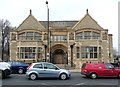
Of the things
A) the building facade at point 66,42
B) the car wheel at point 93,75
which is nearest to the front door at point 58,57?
the building facade at point 66,42

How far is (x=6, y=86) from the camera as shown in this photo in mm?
16781

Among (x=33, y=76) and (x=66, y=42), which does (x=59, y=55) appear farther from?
(x=33, y=76)

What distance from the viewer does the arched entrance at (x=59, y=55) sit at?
4659cm

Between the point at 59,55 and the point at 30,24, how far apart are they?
25.3 feet

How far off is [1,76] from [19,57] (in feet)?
79.1

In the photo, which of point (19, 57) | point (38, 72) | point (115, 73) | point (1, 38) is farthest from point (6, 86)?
point (1, 38)

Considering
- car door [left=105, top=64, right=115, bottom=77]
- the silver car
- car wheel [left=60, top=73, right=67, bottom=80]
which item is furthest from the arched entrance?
car wheel [left=60, top=73, right=67, bottom=80]

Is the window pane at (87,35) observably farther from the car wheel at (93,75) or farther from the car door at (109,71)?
the car wheel at (93,75)

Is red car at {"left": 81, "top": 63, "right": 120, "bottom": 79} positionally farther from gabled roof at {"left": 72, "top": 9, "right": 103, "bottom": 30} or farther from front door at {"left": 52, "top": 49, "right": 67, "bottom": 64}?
front door at {"left": 52, "top": 49, "right": 67, "bottom": 64}

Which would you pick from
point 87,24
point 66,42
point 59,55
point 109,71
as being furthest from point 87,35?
point 109,71

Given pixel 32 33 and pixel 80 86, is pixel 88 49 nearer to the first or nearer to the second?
pixel 32 33

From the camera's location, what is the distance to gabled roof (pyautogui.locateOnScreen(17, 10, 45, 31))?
46375 millimetres

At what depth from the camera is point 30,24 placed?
46719mm

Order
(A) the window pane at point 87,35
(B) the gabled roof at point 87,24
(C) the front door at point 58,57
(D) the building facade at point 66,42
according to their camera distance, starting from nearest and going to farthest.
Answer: (D) the building facade at point 66,42
(A) the window pane at point 87,35
(B) the gabled roof at point 87,24
(C) the front door at point 58,57
